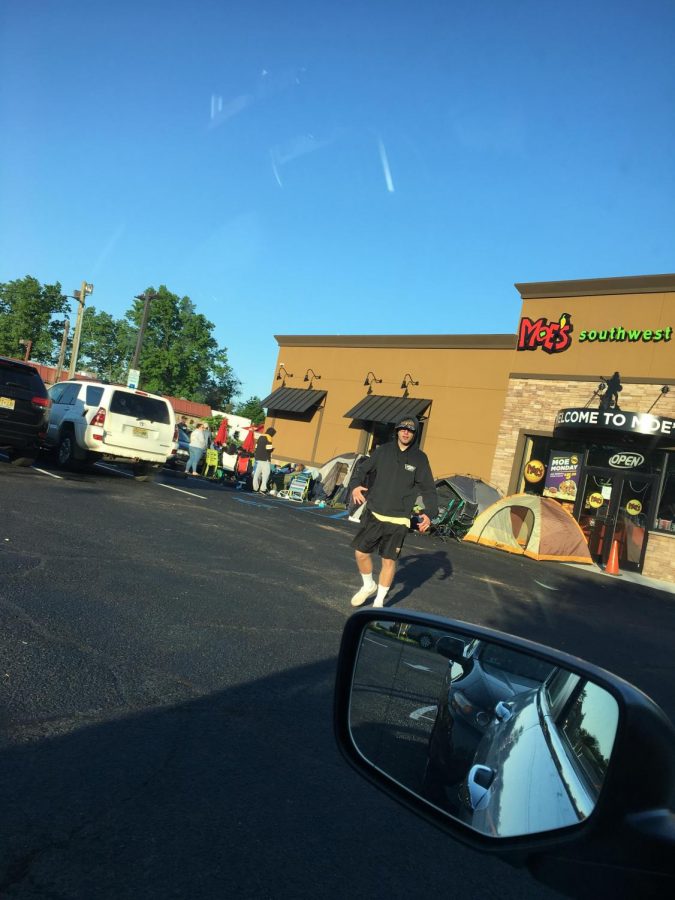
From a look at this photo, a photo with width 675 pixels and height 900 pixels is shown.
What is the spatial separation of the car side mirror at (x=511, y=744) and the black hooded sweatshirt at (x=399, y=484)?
4743 millimetres

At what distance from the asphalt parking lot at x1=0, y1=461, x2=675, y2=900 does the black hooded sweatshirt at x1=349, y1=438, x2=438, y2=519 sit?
3.60 ft

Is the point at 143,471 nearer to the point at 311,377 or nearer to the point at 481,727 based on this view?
the point at 311,377

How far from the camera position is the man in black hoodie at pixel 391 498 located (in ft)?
22.3

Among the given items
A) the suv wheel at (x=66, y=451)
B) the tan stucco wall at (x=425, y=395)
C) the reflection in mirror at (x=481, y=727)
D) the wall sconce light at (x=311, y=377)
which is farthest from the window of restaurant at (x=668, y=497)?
the reflection in mirror at (x=481, y=727)

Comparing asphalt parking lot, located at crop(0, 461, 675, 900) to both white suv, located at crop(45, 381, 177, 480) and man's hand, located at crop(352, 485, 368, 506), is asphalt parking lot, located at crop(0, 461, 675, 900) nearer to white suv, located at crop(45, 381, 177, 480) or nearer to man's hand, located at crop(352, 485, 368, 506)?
man's hand, located at crop(352, 485, 368, 506)

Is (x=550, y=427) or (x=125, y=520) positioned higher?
(x=550, y=427)

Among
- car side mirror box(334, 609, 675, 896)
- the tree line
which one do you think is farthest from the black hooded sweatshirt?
the tree line

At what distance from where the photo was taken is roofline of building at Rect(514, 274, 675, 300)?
18078 mm

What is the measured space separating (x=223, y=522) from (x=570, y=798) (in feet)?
33.5

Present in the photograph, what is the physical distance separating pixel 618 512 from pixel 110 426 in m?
12.9

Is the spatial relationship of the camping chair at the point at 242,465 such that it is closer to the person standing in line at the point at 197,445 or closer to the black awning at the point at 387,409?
the person standing in line at the point at 197,445

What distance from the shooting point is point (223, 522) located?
36.8 ft

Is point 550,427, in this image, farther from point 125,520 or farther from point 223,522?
point 125,520

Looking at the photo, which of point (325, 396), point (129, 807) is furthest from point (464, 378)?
point (129, 807)
